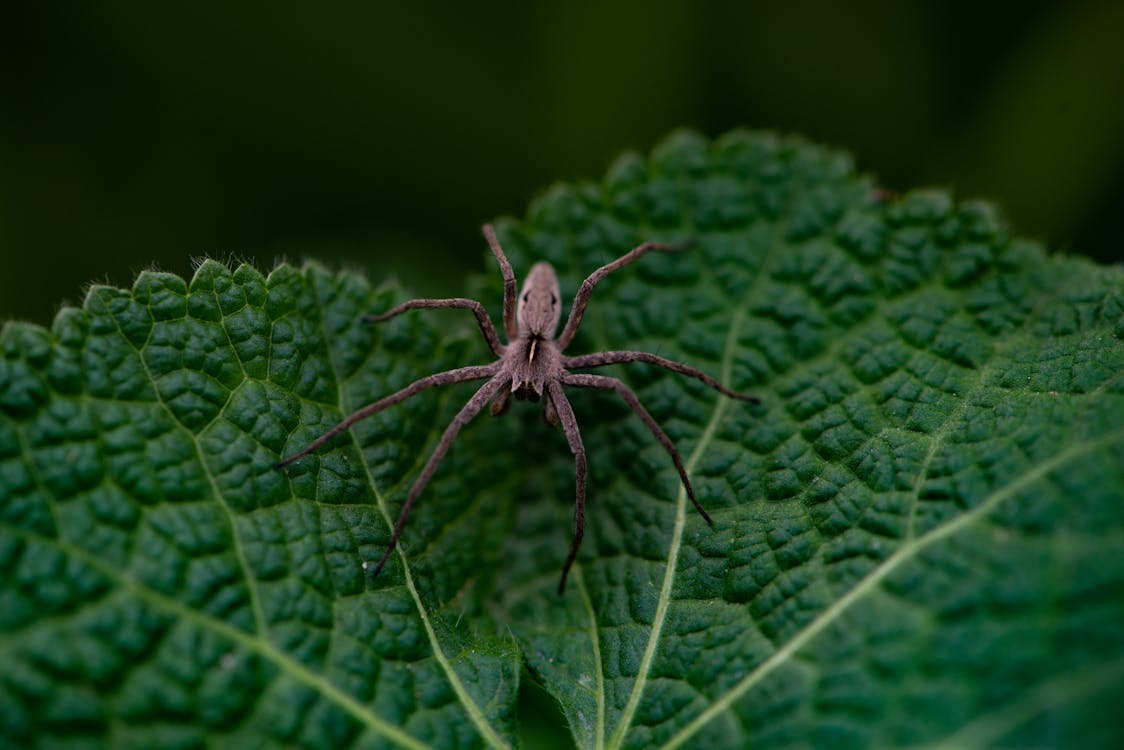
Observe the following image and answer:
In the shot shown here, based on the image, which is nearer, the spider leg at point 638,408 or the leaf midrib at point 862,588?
the leaf midrib at point 862,588

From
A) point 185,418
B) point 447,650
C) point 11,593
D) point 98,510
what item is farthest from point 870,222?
point 11,593

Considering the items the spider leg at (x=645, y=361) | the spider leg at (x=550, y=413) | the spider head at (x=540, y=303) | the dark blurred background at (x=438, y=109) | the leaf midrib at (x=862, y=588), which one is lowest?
the leaf midrib at (x=862, y=588)

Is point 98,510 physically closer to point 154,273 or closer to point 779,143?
point 154,273

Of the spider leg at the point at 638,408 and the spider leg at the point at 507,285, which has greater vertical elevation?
the spider leg at the point at 507,285

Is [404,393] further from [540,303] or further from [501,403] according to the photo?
[540,303]

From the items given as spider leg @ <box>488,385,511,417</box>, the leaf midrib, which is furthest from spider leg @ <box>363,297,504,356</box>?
the leaf midrib

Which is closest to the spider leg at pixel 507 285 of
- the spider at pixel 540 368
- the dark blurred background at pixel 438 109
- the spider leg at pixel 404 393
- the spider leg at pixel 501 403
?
the spider at pixel 540 368

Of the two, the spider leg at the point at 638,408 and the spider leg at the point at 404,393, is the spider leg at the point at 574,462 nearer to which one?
the spider leg at the point at 638,408
